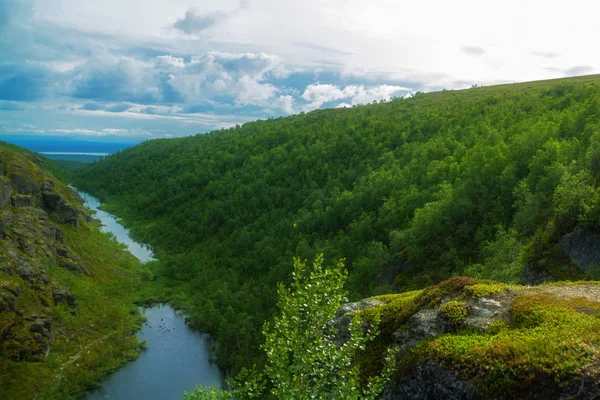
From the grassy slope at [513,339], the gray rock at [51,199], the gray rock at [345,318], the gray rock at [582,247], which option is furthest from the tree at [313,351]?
the gray rock at [51,199]

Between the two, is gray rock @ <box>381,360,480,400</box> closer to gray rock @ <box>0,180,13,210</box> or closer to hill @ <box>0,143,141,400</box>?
hill @ <box>0,143,141,400</box>

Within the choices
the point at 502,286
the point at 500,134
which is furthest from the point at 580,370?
the point at 500,134

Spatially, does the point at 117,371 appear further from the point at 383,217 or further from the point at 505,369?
the point at 505,369

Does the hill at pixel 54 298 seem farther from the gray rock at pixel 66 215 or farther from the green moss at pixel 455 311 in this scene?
the green moss at pixel 455 311

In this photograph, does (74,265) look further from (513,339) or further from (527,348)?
(527,348)

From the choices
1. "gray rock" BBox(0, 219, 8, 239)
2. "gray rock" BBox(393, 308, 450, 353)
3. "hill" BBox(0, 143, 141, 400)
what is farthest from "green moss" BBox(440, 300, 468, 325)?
"gray rock" BBox(0, 219, 8, 239)

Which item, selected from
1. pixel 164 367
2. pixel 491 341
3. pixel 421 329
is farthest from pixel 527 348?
pixel 164 367
